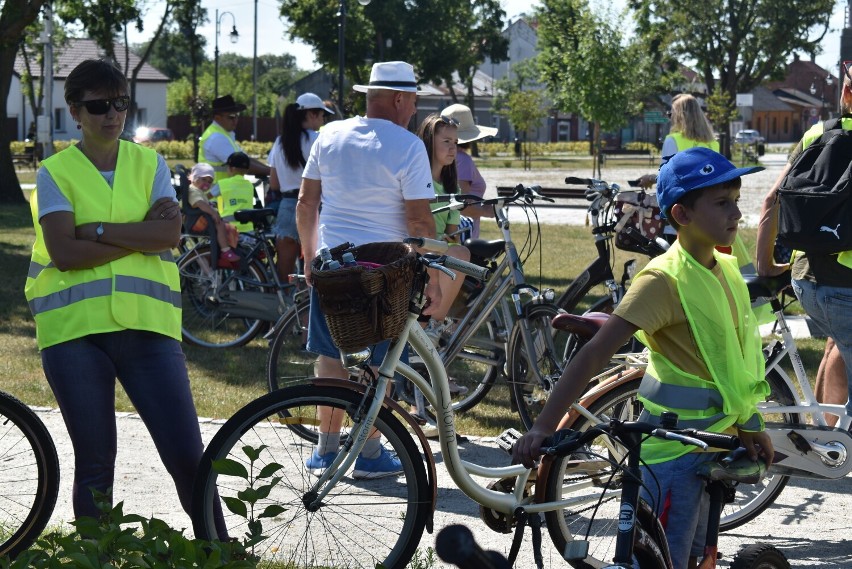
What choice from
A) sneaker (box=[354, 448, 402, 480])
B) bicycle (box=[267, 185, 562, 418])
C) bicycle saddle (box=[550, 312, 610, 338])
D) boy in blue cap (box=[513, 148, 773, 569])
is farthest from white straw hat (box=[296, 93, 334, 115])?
boy in blue cap (box=[513, 148, 773, 569])

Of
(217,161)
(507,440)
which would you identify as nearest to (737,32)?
(217,161)

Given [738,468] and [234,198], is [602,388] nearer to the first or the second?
[738,468]

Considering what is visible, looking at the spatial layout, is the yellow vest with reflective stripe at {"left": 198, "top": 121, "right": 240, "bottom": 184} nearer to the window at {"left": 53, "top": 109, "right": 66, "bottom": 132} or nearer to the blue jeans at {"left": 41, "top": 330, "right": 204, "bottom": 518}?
the blue jeans at {"left": 41, "top": 330, "right": 204, "bottom": 518}

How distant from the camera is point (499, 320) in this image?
24.6 ft

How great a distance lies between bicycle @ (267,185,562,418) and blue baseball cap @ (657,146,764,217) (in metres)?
2.61

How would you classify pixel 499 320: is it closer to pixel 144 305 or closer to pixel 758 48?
pixel 144 305

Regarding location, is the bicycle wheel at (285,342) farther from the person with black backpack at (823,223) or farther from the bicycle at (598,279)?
the person with black backpack at (823,223)

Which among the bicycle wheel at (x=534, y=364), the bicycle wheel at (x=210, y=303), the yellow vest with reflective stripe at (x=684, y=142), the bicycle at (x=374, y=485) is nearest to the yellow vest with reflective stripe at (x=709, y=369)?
the bicycle at (x=374, y=485)

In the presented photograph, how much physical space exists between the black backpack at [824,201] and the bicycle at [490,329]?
164 cm

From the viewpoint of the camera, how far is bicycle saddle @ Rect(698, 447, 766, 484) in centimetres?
312

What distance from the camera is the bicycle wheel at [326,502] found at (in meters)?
4.25

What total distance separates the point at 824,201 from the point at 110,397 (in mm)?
2972

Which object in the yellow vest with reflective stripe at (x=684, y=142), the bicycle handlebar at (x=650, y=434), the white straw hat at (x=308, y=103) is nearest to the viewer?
the bicycle handlebar at (x=650, y=434)

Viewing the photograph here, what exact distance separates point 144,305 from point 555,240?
49.4ft
